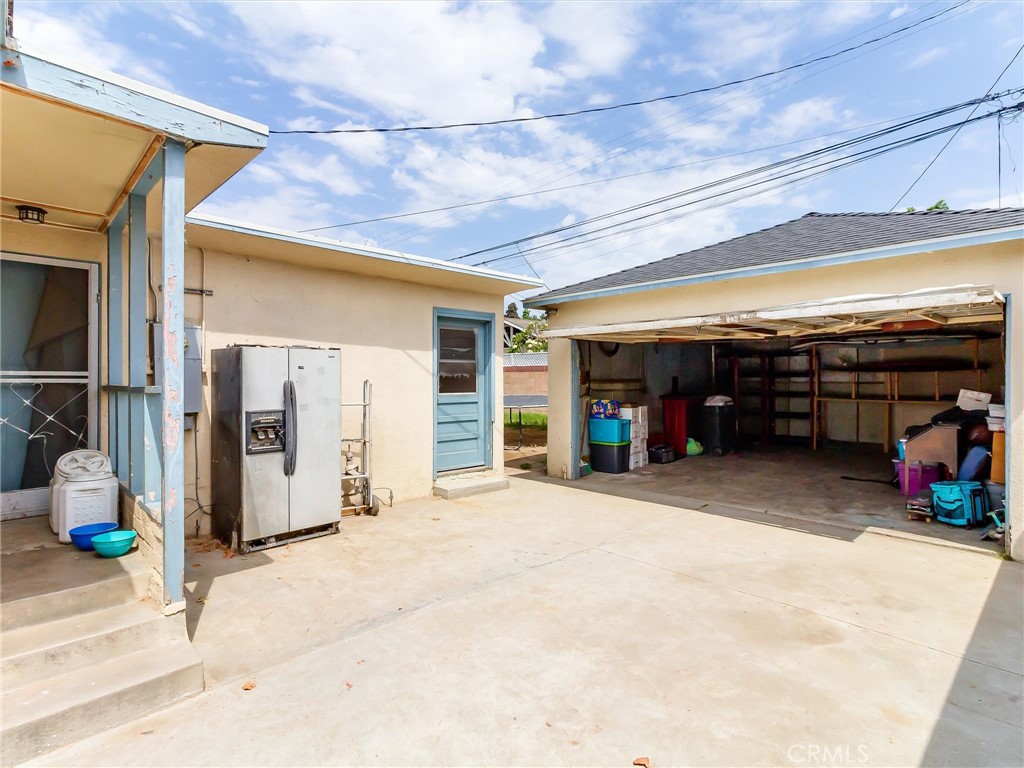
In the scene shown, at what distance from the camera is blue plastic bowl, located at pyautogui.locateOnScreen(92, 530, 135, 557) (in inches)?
119

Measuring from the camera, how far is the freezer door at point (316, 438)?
14.9 feet

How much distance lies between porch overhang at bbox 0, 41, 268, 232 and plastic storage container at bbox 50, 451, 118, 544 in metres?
1.81

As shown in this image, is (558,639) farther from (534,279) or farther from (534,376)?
(534,376)

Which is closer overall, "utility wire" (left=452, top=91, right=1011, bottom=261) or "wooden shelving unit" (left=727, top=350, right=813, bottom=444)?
"utility wire" (left=452, top=91, right=1011, bottom=261)

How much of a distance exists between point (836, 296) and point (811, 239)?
56.9 inches

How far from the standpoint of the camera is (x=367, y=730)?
82.4 inches

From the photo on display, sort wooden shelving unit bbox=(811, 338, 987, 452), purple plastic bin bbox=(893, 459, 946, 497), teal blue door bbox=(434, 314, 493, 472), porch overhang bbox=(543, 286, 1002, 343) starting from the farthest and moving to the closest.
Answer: wooden shelving unit bbox=(811, 338, 987, 452), teal blue door bbox=(434, 314, 493, 472), purple plastic bin bbox=(893, 459, 946, 497), porch overhang bbox=(543, 286, 1002, 343)

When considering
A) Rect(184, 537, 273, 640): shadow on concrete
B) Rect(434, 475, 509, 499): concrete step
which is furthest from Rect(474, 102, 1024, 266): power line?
Rect(184, 537, 273, 640): shadow on concrete

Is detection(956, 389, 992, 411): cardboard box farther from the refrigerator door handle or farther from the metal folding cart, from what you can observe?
the refrigerator door handle

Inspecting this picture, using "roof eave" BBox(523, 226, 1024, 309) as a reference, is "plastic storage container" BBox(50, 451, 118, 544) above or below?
below

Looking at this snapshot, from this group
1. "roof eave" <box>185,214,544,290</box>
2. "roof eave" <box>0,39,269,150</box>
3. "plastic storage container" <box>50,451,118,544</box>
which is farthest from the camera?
"roof eave" <box>185,214,544,290</box>

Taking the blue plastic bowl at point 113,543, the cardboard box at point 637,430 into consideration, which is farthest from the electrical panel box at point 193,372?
the cardboard box at point 637,430

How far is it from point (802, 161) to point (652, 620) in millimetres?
9341

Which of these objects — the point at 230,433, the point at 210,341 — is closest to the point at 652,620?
the point at 230,433
